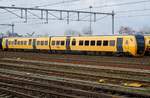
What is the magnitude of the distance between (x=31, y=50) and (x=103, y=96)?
35.0 metres

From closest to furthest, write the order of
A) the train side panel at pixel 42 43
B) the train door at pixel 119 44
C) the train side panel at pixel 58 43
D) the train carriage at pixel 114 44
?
the train carriage at pixel 114 44
the train door at pixel 119 44
the train side panel at pixel 58 43
the train side panel at pixel 42 43

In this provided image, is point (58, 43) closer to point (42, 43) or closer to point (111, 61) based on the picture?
point (42, 43)

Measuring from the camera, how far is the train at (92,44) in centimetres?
3188

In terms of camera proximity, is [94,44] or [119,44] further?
[94,44]

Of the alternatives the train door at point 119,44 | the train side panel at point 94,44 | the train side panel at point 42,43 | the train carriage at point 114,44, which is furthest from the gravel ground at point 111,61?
the train side panel at point 42,43

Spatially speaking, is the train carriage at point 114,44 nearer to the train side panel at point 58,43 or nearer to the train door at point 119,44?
the train door at point 119,44

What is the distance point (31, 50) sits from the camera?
45.4 metres

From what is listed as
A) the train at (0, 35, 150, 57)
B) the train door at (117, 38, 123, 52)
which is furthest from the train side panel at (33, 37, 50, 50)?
the train door at (117, 38, 123, 52)

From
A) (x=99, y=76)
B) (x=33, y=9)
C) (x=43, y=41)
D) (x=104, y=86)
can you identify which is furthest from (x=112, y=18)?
(x=104, y=86)

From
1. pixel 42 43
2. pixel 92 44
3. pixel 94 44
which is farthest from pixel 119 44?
pixel 42 43

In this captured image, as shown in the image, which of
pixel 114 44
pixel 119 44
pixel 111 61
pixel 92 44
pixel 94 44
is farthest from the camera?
pixel 92 44

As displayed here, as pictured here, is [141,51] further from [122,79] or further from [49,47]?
[122,79]

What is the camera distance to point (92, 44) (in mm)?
35156

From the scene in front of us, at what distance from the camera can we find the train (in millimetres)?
31875
